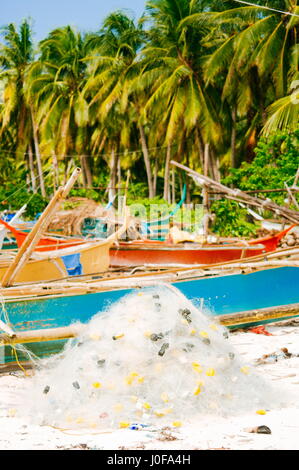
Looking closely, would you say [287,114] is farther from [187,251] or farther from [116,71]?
[116,71]

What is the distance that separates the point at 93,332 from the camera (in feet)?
15.8

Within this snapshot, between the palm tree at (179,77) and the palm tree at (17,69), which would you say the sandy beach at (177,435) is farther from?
the palm tree at (17,69)

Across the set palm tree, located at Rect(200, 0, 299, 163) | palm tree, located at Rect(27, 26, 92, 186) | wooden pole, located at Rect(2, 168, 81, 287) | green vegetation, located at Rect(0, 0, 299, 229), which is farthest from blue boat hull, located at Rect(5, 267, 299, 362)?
palm tree, located at Rect(27, 26, 92, 186)

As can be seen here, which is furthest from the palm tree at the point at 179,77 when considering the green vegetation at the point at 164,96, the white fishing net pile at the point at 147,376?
the white fishing net pile at the point at 147,376

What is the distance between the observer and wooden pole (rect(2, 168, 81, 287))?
5.71 metres

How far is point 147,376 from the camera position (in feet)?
14.1

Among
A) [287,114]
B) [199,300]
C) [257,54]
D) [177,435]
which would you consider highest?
[257,54]

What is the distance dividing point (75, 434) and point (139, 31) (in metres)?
23.4

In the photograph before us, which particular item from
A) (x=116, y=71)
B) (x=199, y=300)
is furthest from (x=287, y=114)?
(x=116, y=71)

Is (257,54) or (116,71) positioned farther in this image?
(116,71)

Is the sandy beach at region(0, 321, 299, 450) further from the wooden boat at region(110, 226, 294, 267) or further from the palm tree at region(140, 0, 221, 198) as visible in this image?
the palm tree at region(140, 0, 221, 198)

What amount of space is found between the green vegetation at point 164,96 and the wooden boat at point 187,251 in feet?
7.36

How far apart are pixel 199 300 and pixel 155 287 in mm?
1516

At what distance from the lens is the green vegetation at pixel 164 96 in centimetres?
1536
